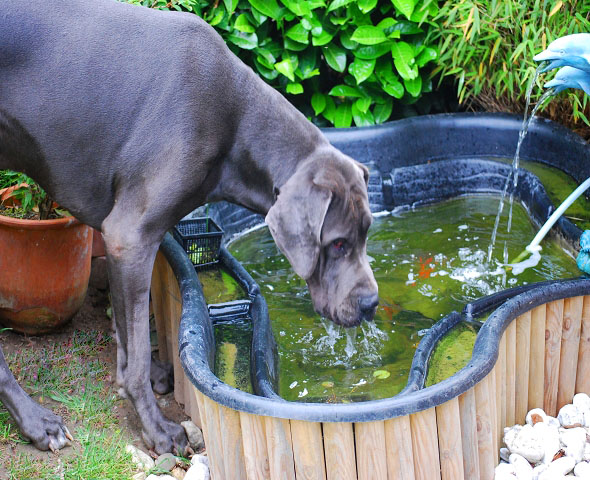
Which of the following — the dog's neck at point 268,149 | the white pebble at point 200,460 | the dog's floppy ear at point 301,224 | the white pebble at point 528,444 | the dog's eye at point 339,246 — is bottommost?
the white pebble at point 200,460

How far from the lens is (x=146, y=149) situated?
3033 mm

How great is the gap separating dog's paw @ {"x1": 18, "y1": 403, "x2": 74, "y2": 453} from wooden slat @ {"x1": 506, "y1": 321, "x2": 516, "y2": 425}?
6.39 feet

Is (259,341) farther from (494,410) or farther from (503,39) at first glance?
(503,39)

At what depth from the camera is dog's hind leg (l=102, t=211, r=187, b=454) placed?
9.88 feet

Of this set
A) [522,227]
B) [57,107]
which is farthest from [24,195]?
[522,227]

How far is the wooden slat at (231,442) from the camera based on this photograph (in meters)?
2.61

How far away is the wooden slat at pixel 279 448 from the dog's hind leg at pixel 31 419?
3.78 ft

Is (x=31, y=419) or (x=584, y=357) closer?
(x=31, y=419)

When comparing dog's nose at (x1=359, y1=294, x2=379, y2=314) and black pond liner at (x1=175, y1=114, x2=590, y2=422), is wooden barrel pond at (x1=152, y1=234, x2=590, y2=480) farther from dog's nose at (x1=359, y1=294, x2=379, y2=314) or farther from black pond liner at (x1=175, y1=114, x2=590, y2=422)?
dog's nose at (x1=359, y1=294, x2=379, y2=314)

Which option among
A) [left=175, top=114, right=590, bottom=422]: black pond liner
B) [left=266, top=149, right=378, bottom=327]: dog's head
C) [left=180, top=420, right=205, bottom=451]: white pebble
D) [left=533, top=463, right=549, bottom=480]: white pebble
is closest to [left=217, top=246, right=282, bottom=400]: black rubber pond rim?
[left=175, top=114, right=590, bottom=422]: black pond liner

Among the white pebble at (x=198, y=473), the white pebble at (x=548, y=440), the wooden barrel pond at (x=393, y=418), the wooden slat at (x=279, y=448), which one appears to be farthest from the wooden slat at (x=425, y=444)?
the white pebble at (x=198, y=473)

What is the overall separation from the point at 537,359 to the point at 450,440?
936 mm

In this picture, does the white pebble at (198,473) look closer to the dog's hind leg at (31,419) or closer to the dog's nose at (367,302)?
the dog's hind leg at (31,419)

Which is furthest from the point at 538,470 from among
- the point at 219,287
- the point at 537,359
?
the point at 219,287
